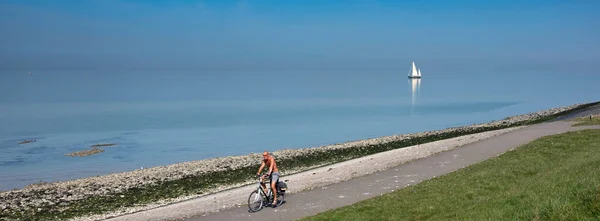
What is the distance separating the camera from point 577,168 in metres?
18.0

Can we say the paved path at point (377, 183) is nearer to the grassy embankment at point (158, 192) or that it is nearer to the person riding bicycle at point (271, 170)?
the person riding bicycle at point (271, 170)

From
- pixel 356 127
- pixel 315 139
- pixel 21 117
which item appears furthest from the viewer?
pixel 21 117

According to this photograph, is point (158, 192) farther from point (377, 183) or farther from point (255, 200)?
point (377, 183)

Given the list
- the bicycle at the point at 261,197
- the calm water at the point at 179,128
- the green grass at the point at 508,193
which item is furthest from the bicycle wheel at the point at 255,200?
the calm water at the point at 179,128

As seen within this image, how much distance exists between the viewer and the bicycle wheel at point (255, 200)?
2117cm

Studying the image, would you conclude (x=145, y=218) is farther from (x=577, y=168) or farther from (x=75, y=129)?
(x=75, y=129)

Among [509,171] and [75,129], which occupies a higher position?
[75,129]

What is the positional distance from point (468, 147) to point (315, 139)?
3125 cm

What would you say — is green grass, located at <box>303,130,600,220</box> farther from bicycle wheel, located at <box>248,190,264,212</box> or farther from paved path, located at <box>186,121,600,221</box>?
bicycle wheel, located at <box>248,190,264,212</box>

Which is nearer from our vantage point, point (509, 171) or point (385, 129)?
point (509, 171)

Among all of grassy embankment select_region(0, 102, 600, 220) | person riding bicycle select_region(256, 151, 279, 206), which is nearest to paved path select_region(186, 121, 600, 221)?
person riding bicycle select_region(256, 151, 279, 206)

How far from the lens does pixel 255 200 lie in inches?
A: 834

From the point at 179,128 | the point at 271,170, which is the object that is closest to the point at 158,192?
the point at 271,170

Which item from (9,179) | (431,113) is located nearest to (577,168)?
(9,179)
